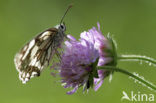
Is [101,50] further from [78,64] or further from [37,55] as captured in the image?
[37,55]

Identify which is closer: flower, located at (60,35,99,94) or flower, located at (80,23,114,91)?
flower, located at (60,35,99,94)

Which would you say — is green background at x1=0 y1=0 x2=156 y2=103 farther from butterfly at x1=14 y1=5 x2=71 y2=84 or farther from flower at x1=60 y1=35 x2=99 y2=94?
flower at x1=60 y1=35 x2=99 y2=94

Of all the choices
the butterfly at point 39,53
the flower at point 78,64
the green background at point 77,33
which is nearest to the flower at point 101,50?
the flower at point 78,64

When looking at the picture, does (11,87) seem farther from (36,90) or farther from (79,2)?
(79,2)

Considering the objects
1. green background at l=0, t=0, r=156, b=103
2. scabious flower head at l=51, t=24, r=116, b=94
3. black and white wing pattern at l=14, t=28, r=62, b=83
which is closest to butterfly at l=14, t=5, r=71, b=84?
black and white wing pattern at l=14, t=28, r=62, b=83

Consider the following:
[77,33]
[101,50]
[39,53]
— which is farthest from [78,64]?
[77,33]

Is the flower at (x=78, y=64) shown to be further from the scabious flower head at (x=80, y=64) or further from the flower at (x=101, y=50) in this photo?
the flower at (x=101, y=50)
